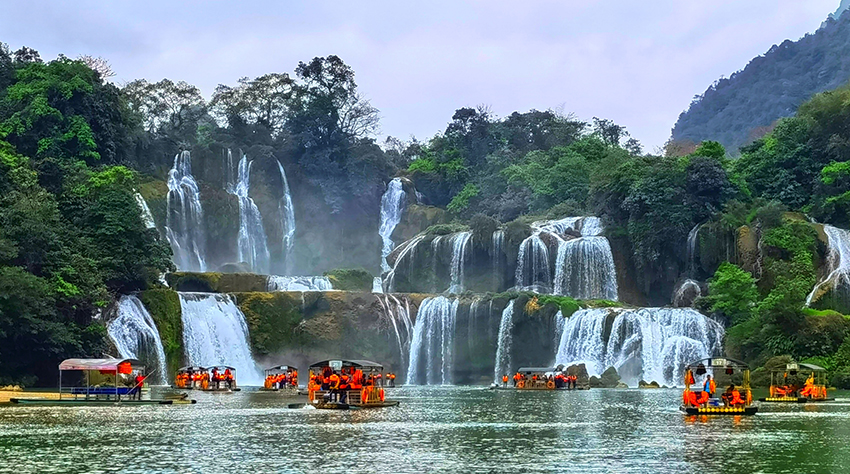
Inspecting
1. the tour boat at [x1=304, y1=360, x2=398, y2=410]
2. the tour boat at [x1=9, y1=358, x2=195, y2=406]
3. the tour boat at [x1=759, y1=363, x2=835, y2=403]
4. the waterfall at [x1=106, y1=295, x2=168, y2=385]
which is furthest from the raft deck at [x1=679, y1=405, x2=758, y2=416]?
the waterfall at [x1=106, y1=295, x2=168, y2=385]

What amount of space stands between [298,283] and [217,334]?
11.0 m

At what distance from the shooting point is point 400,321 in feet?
250

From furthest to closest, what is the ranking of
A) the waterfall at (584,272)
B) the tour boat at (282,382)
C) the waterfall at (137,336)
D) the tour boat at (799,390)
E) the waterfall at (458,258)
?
1. the waterfall at (458,258)
2. the waterfall at (584,272)
3. the waterfall at (137,336)
4. the tour boat at (282,382)
5. the tour boat at (799,390)

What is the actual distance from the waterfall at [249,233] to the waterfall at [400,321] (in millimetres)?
22087

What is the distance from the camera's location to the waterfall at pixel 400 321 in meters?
75.9

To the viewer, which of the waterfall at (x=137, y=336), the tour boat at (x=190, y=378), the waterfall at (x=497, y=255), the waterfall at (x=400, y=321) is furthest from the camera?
the waterfall at (x=497, y=255)

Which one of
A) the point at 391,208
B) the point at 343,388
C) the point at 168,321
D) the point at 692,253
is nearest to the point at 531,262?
the point at 692,253

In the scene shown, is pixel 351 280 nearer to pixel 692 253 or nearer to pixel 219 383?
pixel 219 383

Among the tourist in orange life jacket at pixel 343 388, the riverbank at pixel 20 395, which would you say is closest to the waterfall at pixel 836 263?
the tourist in orange life jacket at pixel 343 388

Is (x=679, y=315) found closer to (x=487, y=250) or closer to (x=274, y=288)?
(x=487, y=250)

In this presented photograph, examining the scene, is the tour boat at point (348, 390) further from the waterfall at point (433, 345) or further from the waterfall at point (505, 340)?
the waterfall at point (433, 345)

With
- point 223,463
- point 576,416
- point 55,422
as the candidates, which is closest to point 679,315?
point 576,416

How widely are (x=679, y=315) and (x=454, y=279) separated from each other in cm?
1904

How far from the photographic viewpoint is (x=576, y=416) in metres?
40.7
